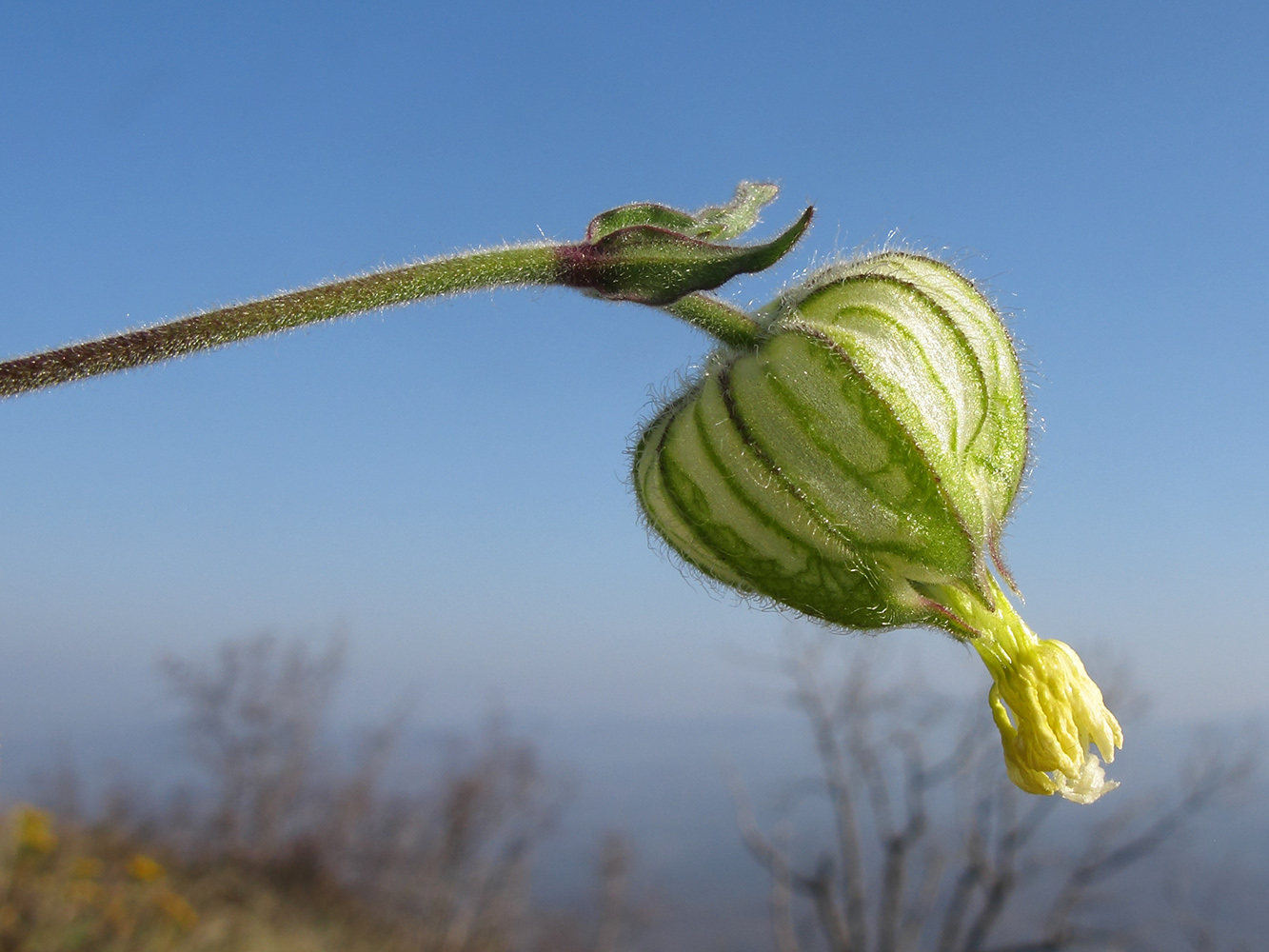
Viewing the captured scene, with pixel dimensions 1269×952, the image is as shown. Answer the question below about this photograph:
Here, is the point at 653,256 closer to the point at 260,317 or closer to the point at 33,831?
the point at 260,317

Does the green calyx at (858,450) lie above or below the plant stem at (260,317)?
below

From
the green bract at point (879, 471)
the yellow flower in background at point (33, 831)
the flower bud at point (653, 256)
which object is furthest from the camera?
the yellow flower in background at point (33, 831)

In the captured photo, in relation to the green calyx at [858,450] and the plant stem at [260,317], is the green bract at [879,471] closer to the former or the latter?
the green calyx at [858,450]

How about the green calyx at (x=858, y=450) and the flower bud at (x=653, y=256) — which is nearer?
the flower bud at (x=653, y=256)

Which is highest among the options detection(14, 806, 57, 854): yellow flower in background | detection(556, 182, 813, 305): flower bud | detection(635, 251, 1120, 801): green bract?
detection(14, 806, 57, 854): yellow flower in background

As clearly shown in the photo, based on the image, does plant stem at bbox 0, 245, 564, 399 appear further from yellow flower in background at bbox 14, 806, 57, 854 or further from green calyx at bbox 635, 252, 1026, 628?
yellow flower in background at bbox 14, 806, 57, 854

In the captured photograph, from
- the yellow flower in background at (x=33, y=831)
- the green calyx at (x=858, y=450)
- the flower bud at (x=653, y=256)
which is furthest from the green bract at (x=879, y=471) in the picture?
the yellow flower in background at (x=33, y=831)

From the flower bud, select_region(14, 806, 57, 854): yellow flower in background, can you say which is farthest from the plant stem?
select_region(14, 806, 57, 854): yellow flower in background
